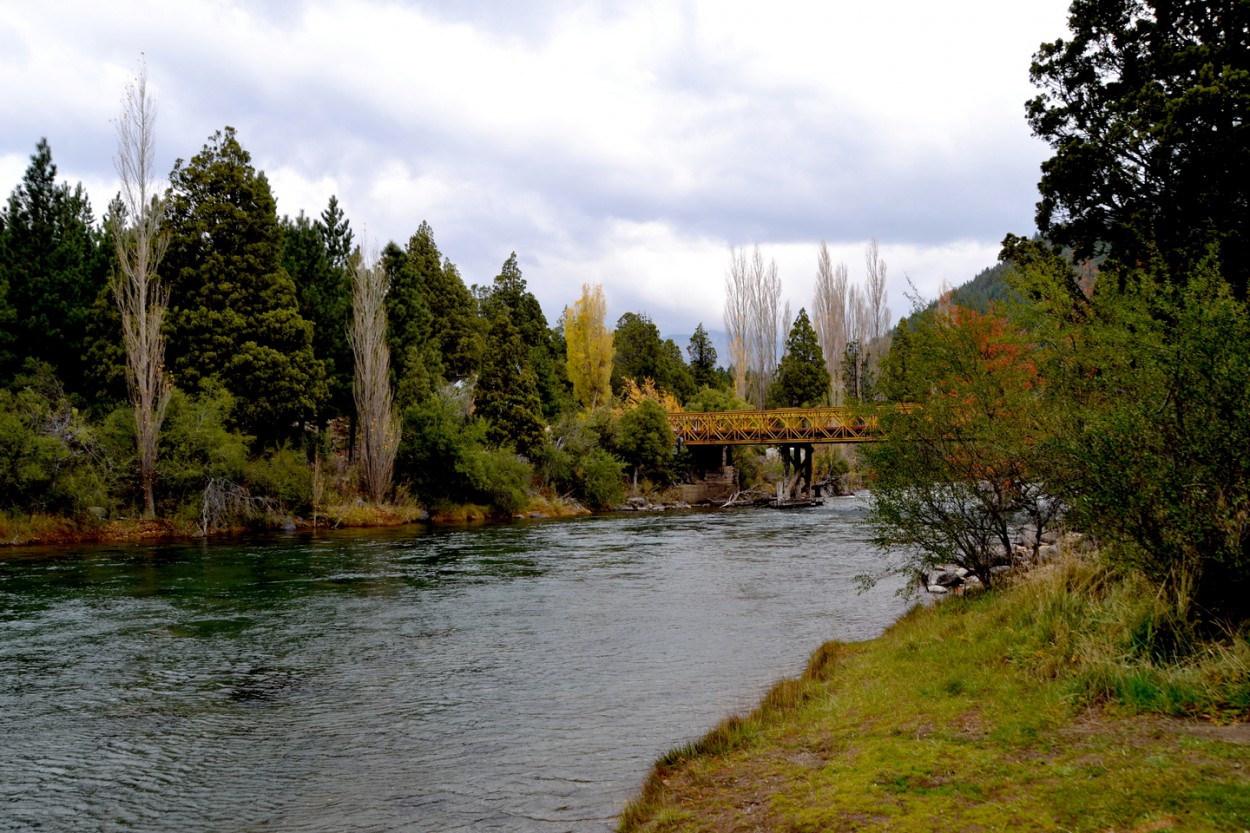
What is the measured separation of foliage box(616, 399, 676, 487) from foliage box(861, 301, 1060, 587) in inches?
1324

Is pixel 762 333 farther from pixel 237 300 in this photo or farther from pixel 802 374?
pixel 237 300

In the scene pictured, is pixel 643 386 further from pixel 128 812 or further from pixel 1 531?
pixel 128 812

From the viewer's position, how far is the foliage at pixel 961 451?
484 inches

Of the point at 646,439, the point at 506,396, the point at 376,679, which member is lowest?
the point at 376,679

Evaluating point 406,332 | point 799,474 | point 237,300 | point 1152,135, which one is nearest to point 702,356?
point 799,474

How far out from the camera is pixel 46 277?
31.8 m

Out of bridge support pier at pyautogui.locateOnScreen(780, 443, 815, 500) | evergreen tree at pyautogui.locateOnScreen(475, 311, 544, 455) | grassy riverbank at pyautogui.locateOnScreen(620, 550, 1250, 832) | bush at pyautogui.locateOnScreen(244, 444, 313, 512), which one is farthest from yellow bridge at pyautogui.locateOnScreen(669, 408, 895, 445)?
grassy riverbank at pyautogui.locateOnScreen(620, 550, 1250, 832)

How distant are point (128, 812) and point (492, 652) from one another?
228 inches

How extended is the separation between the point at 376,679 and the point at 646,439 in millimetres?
36706

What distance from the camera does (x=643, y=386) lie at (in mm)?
65312

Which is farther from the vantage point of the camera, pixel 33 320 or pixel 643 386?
pixel 643 386

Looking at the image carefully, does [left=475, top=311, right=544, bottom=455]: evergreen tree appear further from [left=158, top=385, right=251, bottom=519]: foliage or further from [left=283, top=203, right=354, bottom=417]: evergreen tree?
[left=158, top=385, right=251, bottom=519]: foliage

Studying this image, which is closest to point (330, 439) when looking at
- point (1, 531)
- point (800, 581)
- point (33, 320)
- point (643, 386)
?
point (33, 320)

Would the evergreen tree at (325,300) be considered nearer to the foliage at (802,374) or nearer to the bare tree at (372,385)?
the bare tree at (372,385)
